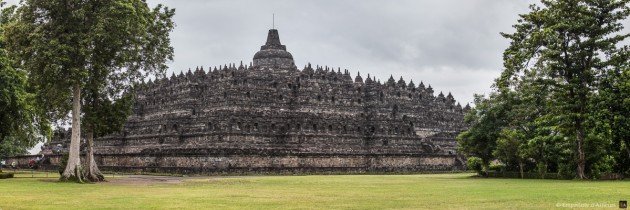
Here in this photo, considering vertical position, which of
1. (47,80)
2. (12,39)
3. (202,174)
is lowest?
(202,174)

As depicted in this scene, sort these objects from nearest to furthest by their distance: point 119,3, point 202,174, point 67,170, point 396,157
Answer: point 119,3 → point 67,170 → point 202,174 → point 396,157

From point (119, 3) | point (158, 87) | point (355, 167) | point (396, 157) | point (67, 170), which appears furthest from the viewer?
point (158, 87)

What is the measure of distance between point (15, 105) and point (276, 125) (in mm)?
32384

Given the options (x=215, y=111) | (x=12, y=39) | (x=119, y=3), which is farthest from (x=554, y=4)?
(x=215, y=111)

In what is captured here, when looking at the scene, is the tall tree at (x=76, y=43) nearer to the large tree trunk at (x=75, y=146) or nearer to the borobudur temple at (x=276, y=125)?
the large tree trunk at (x=75, y=146)

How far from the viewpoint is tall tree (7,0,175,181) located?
39719 millimetres

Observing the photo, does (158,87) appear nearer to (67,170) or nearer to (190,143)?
(190,143)

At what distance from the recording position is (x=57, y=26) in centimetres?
4053

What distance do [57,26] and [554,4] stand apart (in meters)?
31.2

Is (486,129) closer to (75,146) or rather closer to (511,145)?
(511,145)

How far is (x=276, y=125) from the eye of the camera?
75.2 meters

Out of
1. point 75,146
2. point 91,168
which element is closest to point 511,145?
point 91,168

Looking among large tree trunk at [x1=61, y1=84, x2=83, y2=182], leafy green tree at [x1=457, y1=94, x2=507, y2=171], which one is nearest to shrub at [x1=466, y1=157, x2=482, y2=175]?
leafy green tree at [x1=457, y1=94, x2=507, y2=171]

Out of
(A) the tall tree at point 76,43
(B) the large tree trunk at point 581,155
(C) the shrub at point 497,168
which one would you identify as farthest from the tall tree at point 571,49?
(A) the tall tree at point 76,43
